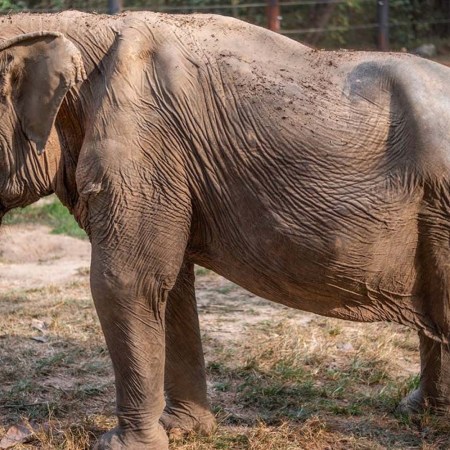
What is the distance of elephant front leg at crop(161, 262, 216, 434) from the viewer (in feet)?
15.8

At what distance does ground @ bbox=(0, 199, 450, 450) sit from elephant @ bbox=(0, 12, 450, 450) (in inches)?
31.2

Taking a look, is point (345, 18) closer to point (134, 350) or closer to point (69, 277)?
point (69, 277)

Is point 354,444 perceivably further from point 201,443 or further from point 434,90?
point 434,90

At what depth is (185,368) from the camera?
16.1ft

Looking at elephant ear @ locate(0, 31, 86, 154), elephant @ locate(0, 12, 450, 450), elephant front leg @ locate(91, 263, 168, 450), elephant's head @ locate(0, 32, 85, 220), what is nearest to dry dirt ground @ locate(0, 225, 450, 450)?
elephant front leg @ locate(91, 263, 168, 450)

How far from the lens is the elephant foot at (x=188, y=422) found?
4906mm

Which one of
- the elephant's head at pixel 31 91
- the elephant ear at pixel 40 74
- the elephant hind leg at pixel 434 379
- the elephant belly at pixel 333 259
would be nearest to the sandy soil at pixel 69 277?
the elephant hind leg at pixel 434 379

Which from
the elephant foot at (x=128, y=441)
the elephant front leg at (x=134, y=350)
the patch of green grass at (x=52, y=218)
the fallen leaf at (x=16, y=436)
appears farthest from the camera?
the patch of green grass at (x=52, y=218)

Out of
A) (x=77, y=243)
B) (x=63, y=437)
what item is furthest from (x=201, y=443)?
(x=77, y=243)

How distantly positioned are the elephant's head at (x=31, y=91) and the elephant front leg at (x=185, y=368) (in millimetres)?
1028

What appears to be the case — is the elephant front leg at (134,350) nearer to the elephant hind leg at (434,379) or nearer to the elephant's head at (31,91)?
the elephant's head at (31,91)

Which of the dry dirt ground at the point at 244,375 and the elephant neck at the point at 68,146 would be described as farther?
the dry dirt ground at the point at 244,375

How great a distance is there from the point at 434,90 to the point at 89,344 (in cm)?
318

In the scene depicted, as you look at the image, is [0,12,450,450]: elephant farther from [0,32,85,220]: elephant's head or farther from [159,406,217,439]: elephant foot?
[159,406,217,439]: elephant foot
